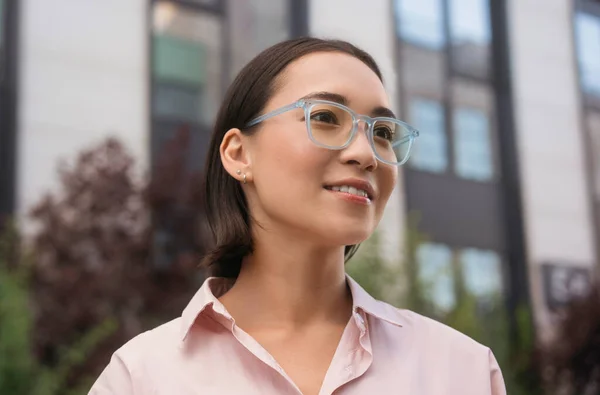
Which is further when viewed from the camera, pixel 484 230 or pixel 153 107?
pixel 484 230

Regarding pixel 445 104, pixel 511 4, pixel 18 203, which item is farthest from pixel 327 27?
pixel 18 203

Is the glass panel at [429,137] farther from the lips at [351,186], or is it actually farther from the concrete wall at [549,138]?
the lips at [351,186]

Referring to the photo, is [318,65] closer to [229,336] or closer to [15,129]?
[229,336]

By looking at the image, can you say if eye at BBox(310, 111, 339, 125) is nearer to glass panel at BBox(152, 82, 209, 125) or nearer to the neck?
the neck

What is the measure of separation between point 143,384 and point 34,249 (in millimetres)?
4929

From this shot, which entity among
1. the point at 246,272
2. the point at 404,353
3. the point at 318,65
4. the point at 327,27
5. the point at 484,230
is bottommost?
the point at 484,230

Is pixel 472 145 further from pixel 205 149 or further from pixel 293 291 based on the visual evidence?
pixel 293 291

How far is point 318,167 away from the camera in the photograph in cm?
135

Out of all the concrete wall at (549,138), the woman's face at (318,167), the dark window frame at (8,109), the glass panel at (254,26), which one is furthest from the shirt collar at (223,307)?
the concrete wall at (549,138)

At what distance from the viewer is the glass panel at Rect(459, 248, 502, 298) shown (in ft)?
27.2

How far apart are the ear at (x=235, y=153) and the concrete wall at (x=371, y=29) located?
5941mm

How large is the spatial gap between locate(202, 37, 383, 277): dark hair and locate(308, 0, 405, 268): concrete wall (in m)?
5.85

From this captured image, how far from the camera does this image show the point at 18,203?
613cm

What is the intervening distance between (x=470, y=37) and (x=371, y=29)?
4.68 feet
